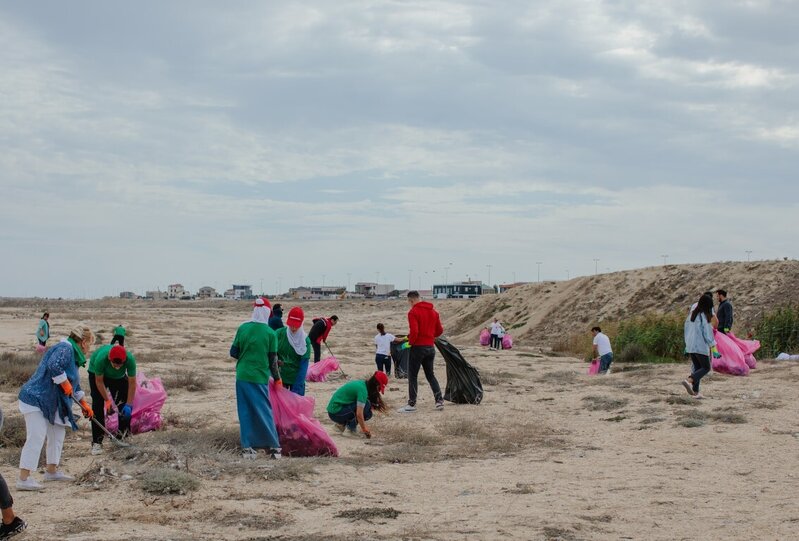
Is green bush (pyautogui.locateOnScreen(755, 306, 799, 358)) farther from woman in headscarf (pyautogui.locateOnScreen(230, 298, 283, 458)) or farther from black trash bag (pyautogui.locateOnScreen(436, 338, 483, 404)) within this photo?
woman in headscarf (pyautogui.locateOnScreen(230, 298, 283, 458))

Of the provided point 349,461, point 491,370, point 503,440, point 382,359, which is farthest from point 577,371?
point 349,461

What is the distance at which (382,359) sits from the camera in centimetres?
1781

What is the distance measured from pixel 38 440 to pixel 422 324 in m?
6.68

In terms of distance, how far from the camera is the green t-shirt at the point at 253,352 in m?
8.88

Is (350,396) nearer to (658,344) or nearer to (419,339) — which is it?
(419,339)

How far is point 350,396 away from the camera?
10812 millimetres

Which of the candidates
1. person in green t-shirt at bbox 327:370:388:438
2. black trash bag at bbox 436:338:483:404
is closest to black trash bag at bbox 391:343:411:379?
black trash bag at bbox 436:338:483:404

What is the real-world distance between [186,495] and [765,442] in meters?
6.71

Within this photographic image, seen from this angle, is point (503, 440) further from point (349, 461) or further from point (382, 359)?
point (382, 359)

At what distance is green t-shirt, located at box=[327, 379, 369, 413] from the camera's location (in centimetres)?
1061

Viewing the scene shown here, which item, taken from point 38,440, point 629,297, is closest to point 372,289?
point 629,297

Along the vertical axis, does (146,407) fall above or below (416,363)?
below

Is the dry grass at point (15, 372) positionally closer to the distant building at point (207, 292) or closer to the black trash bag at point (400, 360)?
the black trash bag at point (400, 360)

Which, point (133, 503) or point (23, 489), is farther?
point (23, 489)
